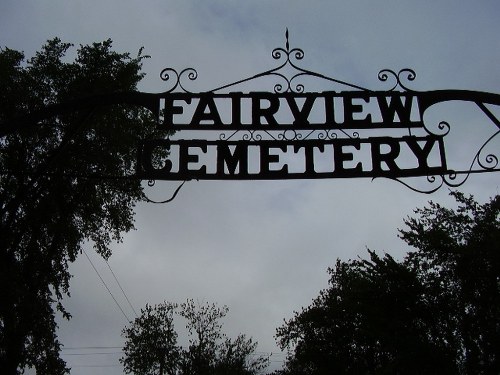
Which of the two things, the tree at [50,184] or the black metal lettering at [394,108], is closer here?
the black metal lettering at [394,108]

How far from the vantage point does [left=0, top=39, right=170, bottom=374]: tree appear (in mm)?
15539

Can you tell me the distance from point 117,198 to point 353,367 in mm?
25923

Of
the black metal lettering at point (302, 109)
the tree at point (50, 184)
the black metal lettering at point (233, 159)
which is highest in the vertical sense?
the tree at point (50, 184)

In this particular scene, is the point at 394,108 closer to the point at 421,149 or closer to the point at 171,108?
the point at 421,149

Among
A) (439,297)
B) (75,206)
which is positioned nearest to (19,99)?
(75,206)

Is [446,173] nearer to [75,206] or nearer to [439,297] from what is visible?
[75,206]

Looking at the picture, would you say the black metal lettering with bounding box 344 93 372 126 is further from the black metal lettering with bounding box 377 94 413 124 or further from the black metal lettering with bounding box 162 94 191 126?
the black metal lettering with bounding box 162 94 191 126

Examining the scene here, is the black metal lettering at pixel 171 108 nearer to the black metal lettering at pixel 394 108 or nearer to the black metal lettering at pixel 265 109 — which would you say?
the black metal lettering at pixel 265 109

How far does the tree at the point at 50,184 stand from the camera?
15.5m

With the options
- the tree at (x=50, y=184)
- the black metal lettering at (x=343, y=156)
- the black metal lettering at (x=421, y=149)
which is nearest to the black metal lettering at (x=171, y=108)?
the black metal lettering at (x=343, y=156)

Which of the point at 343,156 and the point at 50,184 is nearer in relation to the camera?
the point at 343,156

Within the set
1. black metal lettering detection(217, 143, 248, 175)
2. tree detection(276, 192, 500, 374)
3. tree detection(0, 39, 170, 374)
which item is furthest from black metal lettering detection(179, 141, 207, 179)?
tree detection(276, 192, 500, 374)

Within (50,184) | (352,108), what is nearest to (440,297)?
(50,184)

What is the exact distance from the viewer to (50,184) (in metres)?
16.4
